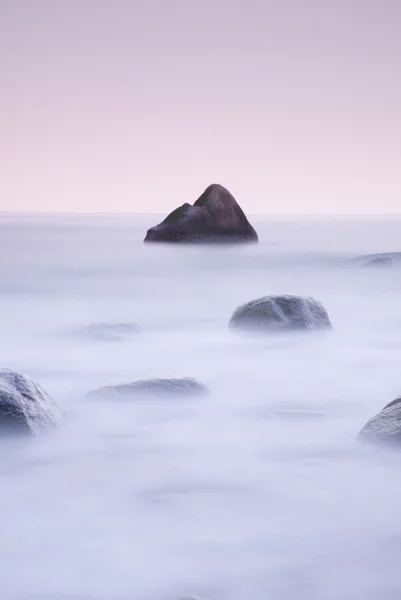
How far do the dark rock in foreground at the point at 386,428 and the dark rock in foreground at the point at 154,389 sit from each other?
1.83 m

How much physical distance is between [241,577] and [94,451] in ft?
7.25

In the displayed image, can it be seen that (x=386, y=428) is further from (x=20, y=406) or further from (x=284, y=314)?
(x=284, y=314)

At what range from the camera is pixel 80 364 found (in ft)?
30.6

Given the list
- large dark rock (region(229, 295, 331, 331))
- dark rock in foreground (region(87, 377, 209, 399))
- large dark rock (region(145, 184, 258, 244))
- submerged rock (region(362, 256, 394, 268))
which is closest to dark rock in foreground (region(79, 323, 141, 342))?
large dark rock (region(229, 295, 331, 331))

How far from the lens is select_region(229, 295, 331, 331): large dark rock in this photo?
1015 centimetres

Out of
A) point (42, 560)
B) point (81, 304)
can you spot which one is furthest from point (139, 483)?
point (81, 304)

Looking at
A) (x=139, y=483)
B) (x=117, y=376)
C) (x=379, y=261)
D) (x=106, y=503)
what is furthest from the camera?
(x=379, y=261)

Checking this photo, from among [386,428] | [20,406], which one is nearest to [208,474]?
[386,428]

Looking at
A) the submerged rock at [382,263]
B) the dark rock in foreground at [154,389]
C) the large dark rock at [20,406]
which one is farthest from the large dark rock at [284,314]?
the submerged rock at [382,263]

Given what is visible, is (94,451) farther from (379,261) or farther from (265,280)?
(379,261)

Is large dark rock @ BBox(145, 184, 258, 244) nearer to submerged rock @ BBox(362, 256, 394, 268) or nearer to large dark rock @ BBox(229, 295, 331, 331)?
submerged rock @ BBox(362, 256, 394, 268)

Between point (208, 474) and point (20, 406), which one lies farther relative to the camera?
point (20, 406)

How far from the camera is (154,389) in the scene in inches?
275

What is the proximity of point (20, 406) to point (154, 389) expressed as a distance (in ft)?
4.90
